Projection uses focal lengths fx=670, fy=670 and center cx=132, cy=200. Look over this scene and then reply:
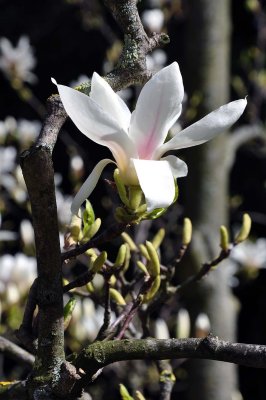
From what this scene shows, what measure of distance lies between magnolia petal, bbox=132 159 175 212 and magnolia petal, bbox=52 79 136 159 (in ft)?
0.08

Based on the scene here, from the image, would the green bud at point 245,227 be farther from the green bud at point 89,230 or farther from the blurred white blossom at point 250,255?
the blurred white blossom at point 250,255

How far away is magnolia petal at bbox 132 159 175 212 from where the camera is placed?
1.50ft

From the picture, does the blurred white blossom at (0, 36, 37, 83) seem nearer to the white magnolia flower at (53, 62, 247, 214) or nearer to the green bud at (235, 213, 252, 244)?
the green bud at (235, 213, 252, 244)

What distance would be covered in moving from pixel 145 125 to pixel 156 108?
2 centimetres

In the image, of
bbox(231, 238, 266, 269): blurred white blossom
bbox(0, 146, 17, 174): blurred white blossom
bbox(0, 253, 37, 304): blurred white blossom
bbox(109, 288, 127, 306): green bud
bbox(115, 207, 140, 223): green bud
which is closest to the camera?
bbox(115, 207, 140, 223): green bud

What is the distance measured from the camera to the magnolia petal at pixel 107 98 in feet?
1.61

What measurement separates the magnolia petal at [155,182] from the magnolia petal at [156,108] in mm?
23

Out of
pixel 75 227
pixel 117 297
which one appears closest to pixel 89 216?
pixel 75 227

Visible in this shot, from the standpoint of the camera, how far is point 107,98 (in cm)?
50

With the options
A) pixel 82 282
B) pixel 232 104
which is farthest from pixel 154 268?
pixel 232 104

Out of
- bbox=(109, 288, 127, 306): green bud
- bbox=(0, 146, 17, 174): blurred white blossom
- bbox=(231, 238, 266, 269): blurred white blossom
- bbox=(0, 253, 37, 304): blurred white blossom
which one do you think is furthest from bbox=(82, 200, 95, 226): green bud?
bbox=(231, 238, 266, 269): blurred white blossom

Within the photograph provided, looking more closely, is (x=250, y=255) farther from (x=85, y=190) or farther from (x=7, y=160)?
(x=85, y=190)

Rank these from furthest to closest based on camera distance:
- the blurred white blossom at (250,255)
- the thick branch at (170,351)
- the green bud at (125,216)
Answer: the blurred white blossom at (250,255) < the green bud at (125,216) < the thick branch at (170,351)

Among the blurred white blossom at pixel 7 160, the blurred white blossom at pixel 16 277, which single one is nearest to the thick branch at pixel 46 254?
the blurred white blossom at pixel 16 277
